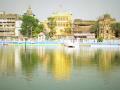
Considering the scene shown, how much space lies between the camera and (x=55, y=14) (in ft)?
127

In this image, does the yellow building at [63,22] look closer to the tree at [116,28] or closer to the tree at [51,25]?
the tree at [51,25]

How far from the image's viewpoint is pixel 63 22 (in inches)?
1522

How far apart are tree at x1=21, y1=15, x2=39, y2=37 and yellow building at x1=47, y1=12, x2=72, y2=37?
12.5 feet

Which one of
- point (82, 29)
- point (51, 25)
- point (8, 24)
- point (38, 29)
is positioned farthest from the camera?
point (82, 29)

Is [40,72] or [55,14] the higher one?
[55,14]

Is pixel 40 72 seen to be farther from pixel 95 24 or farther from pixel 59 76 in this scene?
pixel 95 24

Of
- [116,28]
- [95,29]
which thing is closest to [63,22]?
[95,29]

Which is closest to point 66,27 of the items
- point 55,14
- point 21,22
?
point 55,14

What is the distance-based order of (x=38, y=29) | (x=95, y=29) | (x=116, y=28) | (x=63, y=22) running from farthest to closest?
(x=63, y=22) < (x=95, y=29) < (x=116, y=28) < (x=38, y=29)

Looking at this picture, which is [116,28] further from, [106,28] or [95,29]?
[95,29]

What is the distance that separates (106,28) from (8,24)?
32.8 feet

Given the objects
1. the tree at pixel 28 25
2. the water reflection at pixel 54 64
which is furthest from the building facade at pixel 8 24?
the water reflection at pixel 54 64

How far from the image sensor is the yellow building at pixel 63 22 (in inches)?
1510

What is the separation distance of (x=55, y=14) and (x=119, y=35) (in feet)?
25.3
